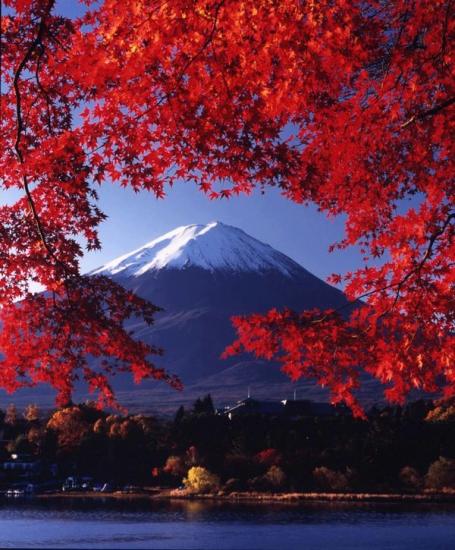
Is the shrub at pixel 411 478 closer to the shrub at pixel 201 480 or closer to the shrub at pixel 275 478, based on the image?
the shrub at pixel 275 478

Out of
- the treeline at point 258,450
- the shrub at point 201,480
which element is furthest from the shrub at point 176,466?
the shrub at point 201,480

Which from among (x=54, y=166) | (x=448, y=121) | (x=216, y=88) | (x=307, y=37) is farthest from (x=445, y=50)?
(x=54, y=166)

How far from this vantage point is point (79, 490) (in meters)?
74.2

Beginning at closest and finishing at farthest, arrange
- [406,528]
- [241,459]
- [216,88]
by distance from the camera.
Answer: [216,88] → [406,528] → [241,459]

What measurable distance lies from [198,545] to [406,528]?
14548mm

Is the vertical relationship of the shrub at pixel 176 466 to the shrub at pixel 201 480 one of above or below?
above

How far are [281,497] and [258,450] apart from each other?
20.6 feet

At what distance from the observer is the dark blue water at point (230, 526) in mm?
43906

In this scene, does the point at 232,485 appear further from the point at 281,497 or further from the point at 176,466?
the point at 176,466

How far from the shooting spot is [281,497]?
208 feet

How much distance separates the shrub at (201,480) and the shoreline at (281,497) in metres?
0.70

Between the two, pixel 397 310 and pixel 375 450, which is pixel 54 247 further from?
pixel 375 450

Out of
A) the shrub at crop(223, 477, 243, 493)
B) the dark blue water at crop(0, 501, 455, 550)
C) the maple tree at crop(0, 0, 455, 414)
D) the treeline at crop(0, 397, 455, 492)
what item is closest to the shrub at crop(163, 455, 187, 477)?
the treeline at crop(0, 397, 455, 492)

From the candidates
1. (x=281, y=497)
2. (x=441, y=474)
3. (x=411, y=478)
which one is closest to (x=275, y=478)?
(x=281, y=497)
